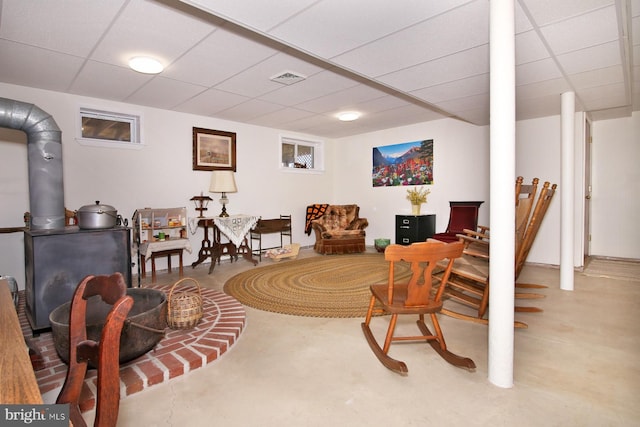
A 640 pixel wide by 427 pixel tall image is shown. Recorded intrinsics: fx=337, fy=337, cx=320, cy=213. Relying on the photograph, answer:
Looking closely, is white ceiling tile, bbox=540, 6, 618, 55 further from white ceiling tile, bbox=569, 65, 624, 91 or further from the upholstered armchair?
the upholstered armchair

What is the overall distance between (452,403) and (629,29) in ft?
9.53

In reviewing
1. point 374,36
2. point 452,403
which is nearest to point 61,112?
point 374,36

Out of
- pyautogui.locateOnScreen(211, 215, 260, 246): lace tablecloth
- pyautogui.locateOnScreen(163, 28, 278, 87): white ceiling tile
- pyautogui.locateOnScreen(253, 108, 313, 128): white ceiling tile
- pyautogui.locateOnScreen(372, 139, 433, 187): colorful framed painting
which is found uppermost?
pyautogui.locateOnScreen(253, 108, 313, 128): white ceiling tile

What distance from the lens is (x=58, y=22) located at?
2.59m

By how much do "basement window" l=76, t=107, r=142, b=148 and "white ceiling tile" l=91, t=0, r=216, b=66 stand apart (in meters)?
1.56

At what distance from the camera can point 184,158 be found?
534 centimetres

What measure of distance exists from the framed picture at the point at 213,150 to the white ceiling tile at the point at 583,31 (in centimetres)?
468

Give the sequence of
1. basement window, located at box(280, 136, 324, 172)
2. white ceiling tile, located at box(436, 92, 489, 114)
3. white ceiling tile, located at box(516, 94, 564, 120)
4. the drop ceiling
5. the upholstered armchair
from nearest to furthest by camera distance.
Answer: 1. the drop ceiling
2. white ceiling tile, located at box(436, 92, 489, 114)
3. white ceiling tile, located at box(516, 94, 564, 120)
4. the upholstered armchair
5. basement window, located at box(280, 136, 324, 172)

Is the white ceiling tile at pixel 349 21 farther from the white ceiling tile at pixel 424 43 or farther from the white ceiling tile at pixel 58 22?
the white ceiling tile at pixel 58 22

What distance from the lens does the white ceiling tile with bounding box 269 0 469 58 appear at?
2.13 metres

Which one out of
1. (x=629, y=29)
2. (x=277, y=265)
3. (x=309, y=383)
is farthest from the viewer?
(x=277, y=265)

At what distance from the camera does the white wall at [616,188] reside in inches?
203

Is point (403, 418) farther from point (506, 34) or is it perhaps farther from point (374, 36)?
point (374, 36)

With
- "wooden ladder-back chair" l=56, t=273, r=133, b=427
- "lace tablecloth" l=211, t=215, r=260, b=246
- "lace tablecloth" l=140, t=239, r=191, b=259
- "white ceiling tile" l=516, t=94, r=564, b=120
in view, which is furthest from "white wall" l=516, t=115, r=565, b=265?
"wooden ladder-back chair" l=56, t=273, r=133, b=427
